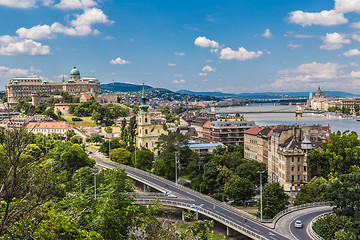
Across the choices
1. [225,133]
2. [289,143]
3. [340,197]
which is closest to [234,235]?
[340,197]

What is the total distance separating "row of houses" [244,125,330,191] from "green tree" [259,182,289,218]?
14.4m

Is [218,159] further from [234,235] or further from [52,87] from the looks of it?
[52,87]

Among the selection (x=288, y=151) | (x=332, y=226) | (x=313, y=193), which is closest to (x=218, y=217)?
(x=332, y=226)

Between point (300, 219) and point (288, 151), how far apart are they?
20.2m

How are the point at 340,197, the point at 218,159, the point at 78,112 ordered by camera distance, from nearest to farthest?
1. the point at 340,197
2. the point at 218,159
3. the point at 78,112

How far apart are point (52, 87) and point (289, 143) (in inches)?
5748

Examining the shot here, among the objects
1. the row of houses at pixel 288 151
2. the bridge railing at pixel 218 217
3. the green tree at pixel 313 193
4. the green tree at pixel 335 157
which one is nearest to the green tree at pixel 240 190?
the green tree at pixel 313 193

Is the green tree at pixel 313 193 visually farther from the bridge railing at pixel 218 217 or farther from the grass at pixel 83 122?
the grass at pixel 83 122

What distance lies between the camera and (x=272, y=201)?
47781 mm

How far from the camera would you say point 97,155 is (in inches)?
3765

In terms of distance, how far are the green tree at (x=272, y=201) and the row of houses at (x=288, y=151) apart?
14.4 m

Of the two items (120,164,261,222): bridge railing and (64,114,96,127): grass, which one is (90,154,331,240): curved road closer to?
(120,164,261,222): bridge railing

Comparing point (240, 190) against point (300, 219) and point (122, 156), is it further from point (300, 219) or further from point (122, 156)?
point (122, 156)

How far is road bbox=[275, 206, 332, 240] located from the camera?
3900cm
